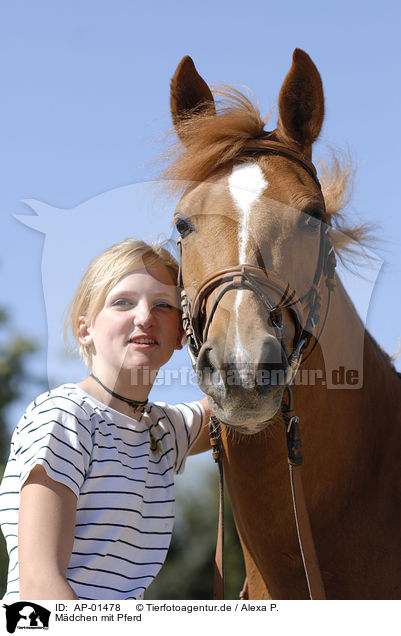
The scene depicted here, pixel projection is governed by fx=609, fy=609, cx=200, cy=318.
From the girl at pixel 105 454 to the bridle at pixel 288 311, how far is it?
0.29 meters

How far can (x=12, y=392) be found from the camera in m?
28.5

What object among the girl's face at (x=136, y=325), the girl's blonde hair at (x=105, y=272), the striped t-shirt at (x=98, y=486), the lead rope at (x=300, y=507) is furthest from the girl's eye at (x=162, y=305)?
the lead rope at (x=300, y=507)

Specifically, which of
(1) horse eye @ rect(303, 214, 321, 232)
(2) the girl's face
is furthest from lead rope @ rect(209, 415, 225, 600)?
(1) horse eye @ rect(303, 214, 321, 232)

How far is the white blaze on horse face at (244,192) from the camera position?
233 centimetres

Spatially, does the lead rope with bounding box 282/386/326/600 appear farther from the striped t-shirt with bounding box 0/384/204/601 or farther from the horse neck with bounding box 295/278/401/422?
the striped t-shirt with bounding box 0/384/204/601

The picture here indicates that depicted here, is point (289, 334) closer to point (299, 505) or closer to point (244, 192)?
point (244, 192)

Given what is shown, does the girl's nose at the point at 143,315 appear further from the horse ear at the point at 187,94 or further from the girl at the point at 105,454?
the horse ear at the point at 187,94

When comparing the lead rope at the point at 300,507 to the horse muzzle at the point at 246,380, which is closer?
the horse muzzle at the point at 246,380

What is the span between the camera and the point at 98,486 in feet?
8.31

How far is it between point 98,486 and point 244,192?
1.35m
